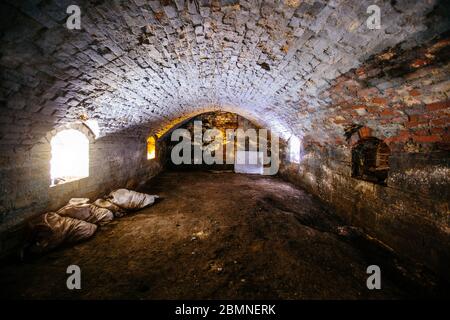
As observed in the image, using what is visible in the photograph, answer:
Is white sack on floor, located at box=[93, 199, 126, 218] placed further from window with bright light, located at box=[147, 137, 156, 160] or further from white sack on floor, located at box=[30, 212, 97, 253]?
window with bright light, located at box=[147, 137, 156, 160]

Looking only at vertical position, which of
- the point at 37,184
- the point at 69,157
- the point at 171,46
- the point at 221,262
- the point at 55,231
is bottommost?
the point at 221,262

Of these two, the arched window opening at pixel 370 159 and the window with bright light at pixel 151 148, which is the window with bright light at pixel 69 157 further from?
the arched window opening at pixel 370 159

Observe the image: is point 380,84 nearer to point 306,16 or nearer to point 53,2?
point 306,16

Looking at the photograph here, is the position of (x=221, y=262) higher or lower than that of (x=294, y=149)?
lower

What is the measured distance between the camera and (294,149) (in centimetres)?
750

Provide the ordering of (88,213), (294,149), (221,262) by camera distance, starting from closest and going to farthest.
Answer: (221,262) → (88,213) → (294,149)

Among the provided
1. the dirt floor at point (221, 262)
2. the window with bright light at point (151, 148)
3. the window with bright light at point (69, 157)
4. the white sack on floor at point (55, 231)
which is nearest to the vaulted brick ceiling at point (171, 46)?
the window with bright light at point (69, 157)

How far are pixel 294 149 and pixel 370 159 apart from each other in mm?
3371

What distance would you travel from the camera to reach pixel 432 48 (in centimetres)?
188

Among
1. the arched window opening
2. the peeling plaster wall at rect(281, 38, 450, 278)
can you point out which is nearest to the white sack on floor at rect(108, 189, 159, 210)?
the peeling plaster wall at rect(281, 38, 450, 278)

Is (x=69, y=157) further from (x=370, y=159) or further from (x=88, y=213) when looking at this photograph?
(x=370, y=159)

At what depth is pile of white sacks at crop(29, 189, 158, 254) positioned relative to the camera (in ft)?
9.38

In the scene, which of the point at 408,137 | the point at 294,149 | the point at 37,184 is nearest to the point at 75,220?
the point at 37,184

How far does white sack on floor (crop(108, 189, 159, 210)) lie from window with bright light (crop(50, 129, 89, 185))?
717 mm
